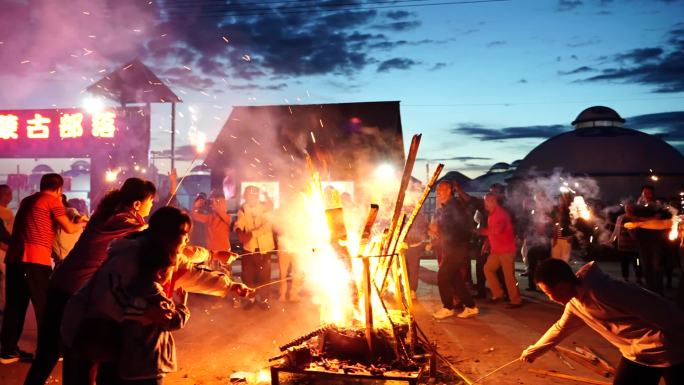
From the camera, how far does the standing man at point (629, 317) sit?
11.0 feet

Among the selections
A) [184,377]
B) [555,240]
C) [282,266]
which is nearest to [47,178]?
[184,377]

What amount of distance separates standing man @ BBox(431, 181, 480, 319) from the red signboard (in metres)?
13.8

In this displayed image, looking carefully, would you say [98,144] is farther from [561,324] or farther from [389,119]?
[561,324]

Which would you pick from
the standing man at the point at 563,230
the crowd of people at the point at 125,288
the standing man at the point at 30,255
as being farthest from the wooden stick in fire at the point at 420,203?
the standing man at the point at 563,230

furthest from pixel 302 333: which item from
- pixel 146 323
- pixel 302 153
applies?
pixel 302 153

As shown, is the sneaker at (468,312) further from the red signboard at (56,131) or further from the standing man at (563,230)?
the red signboard at (56,131)

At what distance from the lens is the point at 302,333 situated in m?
7.07

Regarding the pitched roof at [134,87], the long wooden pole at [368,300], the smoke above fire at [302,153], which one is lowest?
the long wooden pole at [368,300]

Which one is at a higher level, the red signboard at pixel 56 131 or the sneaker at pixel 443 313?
the red signboard at pixel 56 131

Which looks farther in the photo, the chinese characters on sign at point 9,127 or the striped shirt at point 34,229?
the chinese characters on sign at point 9,127

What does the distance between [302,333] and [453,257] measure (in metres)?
2.71

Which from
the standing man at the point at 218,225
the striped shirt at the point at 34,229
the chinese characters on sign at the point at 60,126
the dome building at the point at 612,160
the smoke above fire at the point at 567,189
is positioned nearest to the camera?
the striped shirt at the point at 34,229

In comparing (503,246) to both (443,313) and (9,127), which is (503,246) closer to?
(443,313)

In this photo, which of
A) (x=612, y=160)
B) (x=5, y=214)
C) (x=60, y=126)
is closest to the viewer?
(x=5, y=214)
